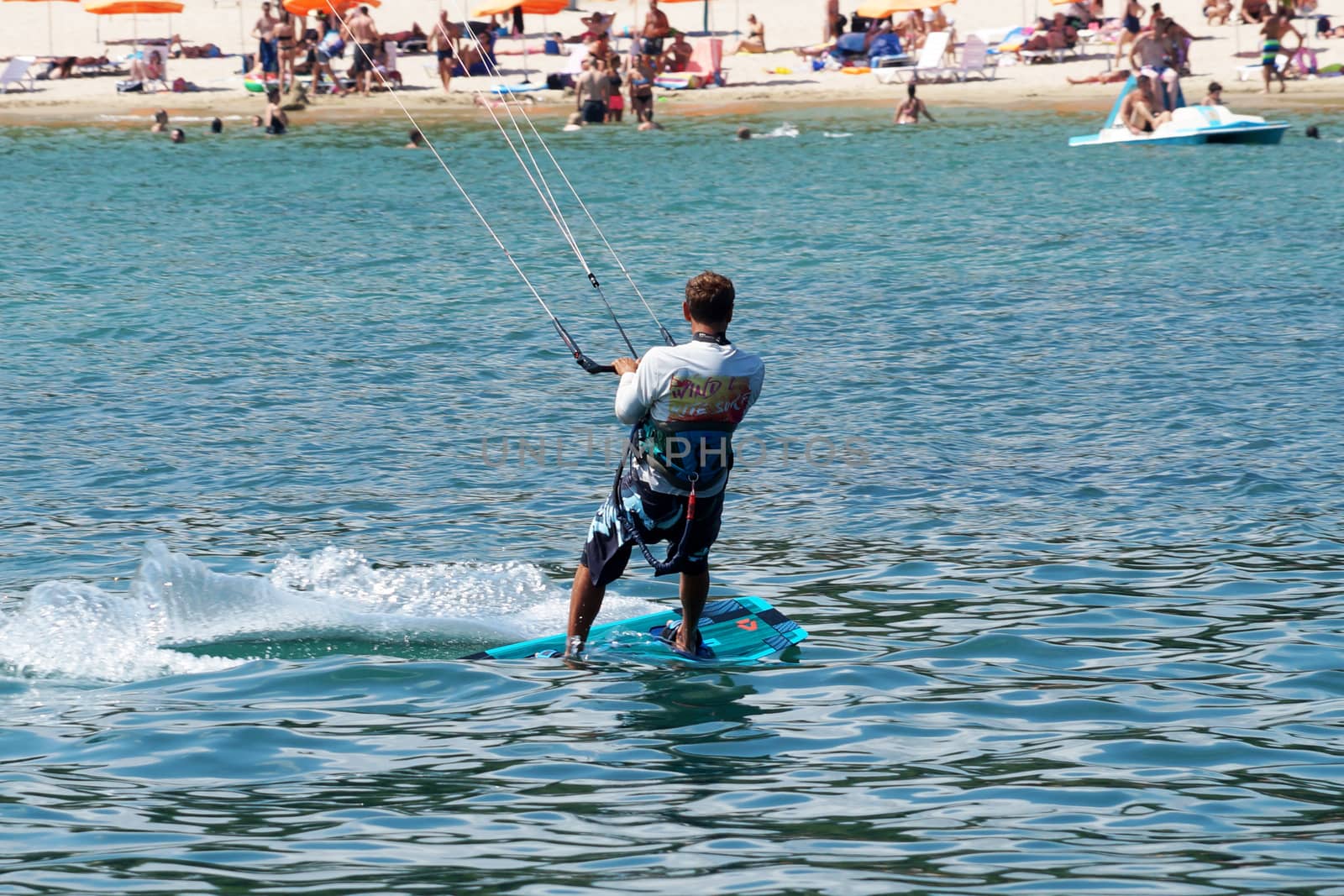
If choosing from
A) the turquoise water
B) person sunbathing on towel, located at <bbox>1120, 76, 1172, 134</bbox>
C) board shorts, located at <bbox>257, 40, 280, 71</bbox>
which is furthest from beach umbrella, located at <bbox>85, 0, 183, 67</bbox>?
the turquoise water

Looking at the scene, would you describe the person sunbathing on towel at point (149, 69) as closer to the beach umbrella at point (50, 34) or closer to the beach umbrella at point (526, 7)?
the beach umbrella at point (50, 34)

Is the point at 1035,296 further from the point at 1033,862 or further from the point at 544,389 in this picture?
the point at 1033,862

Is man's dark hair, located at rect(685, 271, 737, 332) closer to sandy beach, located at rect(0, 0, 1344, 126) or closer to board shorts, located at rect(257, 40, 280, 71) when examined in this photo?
sandy beach, located at rect(0, 0, 1344, 126)

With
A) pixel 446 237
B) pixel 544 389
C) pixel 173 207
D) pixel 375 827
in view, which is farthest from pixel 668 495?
pixel 173 207

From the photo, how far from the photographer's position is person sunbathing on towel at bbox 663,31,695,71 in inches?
2114

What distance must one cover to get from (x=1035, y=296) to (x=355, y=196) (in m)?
16.6

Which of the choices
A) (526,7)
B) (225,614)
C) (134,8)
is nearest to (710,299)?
(225,614)

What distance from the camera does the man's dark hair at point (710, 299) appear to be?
821cm

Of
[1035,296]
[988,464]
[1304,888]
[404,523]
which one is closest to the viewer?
[1304,888]

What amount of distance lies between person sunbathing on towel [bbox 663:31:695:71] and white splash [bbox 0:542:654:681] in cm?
4509

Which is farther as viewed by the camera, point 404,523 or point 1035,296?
point 1035,296

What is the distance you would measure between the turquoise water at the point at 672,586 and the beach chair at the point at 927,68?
92.7ft

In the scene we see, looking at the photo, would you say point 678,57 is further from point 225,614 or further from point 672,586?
point 225,614

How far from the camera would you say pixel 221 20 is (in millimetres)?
59688
